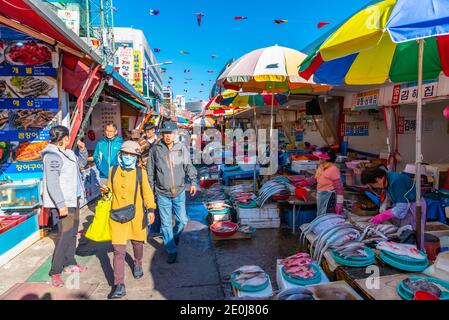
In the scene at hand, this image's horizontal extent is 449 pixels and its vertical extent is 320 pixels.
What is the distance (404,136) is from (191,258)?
22.9ft

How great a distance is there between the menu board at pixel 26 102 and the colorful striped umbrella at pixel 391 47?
15.2 feet

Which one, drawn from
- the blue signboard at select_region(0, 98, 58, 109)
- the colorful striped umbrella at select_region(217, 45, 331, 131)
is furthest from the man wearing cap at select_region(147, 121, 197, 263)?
the blue signboard at select_region(0, 98, 58, 109)

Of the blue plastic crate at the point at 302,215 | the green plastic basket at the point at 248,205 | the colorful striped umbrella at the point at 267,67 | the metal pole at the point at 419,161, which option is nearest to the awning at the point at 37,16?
the colorful striped umbrella at the point at 267,67

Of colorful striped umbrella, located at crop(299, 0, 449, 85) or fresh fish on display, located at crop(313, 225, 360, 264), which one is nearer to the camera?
colorful striped umbrella, located at crop(299, 0, 449, 85)

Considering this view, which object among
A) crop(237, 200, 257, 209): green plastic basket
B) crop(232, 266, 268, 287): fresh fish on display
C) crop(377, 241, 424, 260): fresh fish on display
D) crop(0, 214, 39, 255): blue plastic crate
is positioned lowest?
crop(0, 214, 39, 255): blue plastic crate

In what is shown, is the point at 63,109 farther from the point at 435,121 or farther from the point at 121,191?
the point at 435,121

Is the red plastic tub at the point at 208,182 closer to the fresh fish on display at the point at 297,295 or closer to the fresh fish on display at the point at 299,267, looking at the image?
the fresh fish on display at the point at 299,267

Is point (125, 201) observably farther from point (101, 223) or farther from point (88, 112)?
point (88, 112)

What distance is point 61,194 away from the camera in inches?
135

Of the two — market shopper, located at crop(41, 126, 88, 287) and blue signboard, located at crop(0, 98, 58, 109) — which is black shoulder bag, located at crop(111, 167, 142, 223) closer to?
market shopper, located at crop(41, 126, 88, 287)

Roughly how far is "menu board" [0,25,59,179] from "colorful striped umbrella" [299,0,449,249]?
4.64m

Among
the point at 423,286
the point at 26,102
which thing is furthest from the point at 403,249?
the point at 26,102

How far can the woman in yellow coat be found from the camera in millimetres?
3236

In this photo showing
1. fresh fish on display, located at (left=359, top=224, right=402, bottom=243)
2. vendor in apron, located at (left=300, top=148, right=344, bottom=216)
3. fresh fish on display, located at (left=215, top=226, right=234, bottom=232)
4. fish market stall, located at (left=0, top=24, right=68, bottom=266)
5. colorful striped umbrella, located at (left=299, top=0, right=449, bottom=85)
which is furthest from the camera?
fish market stall, located at (left=0, top=24, right=68, bottom=266)
